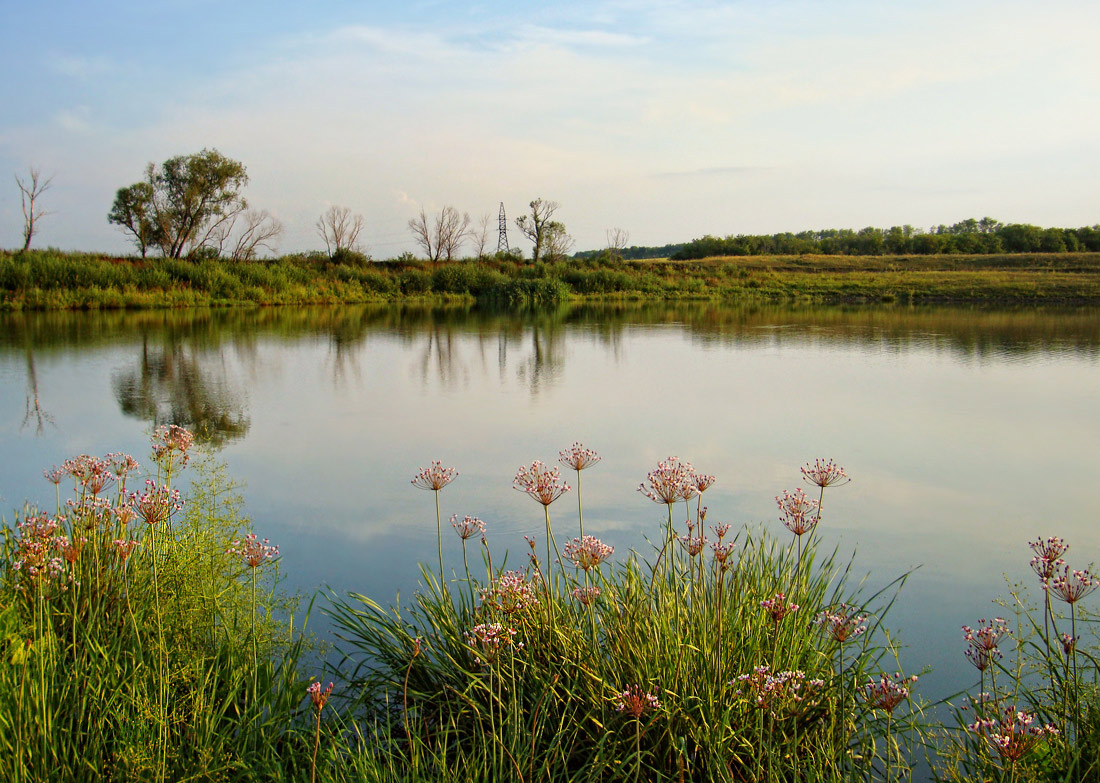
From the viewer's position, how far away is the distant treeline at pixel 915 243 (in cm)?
6681

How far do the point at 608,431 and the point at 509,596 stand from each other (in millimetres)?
6397

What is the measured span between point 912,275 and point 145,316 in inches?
1617

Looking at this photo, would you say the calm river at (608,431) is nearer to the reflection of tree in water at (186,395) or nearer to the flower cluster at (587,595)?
the reflection of tree in water at (186,395)

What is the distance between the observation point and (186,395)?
442 inches

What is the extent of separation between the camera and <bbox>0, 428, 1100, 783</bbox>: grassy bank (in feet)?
8.12

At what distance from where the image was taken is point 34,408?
10070mm

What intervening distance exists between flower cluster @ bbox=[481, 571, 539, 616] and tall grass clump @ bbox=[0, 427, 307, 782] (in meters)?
0.79

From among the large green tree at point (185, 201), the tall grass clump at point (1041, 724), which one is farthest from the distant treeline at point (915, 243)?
the tall grass clump at point (1041, 724)

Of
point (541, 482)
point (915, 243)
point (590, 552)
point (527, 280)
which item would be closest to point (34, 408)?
point (541, 482)

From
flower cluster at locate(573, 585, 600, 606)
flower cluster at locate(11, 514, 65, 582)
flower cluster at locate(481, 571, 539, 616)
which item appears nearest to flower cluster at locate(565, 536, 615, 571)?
flower cluster at locate(573, 585, 600, 606)

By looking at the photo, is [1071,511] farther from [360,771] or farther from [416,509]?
Answer: [360,771]

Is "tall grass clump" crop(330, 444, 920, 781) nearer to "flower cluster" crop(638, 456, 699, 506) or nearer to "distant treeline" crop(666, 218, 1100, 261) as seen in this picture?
"flower cluster" crop(638, 456, 699, 506)

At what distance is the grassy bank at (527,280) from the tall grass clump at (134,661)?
26.4 metres

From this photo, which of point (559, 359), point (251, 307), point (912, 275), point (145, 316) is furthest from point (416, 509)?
point (912, 275)
